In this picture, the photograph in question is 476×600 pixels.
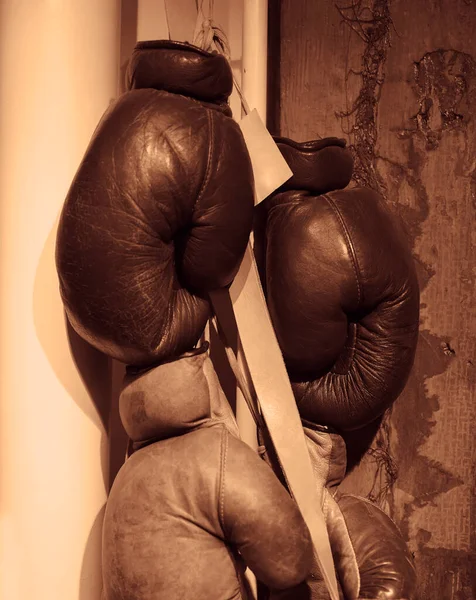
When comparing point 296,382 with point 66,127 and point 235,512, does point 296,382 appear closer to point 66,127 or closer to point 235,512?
point 235,512

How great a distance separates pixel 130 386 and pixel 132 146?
29 centimetres

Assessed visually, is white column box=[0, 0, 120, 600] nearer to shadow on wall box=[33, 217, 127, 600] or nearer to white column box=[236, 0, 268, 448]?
shadow on wall box=[33, 217, 127, 600]

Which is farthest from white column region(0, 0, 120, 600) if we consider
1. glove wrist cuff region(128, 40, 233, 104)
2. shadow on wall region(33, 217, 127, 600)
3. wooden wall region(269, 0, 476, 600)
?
wooden wall region(269, 0, 476, 600)

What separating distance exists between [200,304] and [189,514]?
10.0 inches

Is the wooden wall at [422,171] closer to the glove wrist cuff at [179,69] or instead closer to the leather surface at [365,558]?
the leather surface at [365,558]

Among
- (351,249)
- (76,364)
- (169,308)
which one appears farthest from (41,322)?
(351,249)

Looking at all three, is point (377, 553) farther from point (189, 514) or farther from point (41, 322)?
point (41, 322)

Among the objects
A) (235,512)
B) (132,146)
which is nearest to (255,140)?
(132,146)

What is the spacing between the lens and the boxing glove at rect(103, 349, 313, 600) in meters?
0.82

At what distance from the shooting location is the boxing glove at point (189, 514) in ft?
2.68

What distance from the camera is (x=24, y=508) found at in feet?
2.98

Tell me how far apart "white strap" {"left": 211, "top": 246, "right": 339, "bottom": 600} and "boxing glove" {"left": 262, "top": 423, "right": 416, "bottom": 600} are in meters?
0.04

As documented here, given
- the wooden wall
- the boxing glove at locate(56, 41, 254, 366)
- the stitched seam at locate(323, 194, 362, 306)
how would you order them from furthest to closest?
the wooden wall → the stitched seam at locate(323, 194, 362, 306) → the boxing glove at locate(56, 41, 254, 366)

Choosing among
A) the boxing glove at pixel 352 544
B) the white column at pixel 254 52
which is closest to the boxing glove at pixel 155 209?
the white column at pixel 254 52
